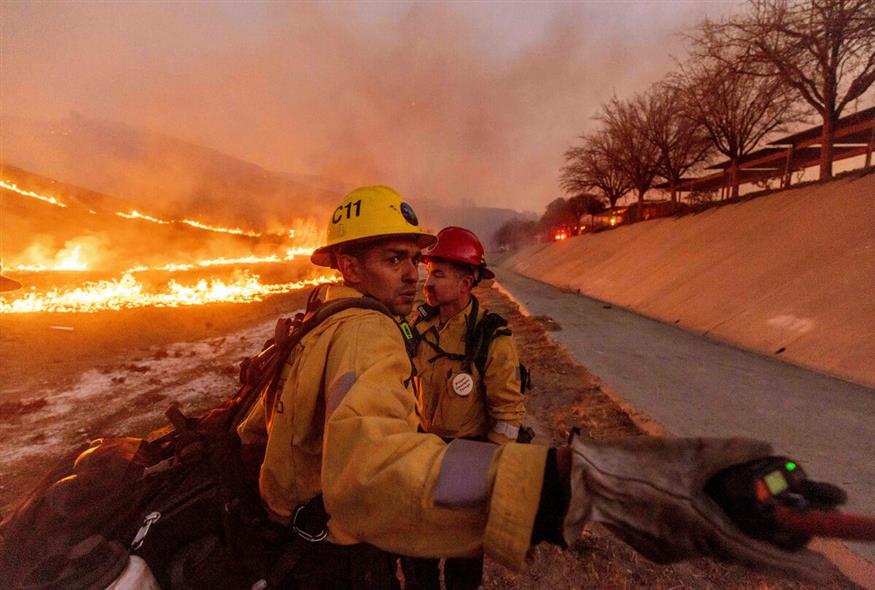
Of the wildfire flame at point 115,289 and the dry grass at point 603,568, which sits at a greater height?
the wildfire flame at point 115,289

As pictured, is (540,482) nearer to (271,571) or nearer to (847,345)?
(271,571)

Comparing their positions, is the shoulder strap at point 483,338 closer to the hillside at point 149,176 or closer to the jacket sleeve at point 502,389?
the jacket sleeve at point 502,389

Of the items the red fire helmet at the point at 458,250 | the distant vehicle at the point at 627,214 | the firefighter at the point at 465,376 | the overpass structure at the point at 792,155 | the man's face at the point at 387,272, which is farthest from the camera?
the distant vehicle at the point at 627,214

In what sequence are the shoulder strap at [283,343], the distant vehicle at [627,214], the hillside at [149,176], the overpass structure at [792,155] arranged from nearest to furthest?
the shoulder strap at [283,343] < the overpass structure at [792,155] < the distant vehicle at [627,214] < the hillside at [149,176]

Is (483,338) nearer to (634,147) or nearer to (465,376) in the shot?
(465,376)

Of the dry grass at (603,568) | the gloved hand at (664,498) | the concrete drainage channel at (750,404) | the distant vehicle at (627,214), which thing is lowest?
the dry grass at (603,568)

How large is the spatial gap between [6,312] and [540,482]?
54.1ft

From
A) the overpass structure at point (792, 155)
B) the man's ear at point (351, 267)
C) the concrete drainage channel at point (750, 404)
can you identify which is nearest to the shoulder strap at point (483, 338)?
the man's ear at point (351, 267)

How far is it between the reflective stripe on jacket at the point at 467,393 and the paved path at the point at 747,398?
2333mm

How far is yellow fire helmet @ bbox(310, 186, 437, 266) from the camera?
1.91 meters

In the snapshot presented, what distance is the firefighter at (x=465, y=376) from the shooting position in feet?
8.69

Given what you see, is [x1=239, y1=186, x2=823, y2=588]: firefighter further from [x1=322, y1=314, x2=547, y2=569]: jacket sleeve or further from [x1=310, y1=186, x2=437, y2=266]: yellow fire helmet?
[x1=310, y1=186, x2=437, y2=266]: yellow fire helmet

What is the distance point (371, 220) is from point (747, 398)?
523cm

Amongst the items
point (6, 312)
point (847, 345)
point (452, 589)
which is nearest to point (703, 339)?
point (847, 345)
